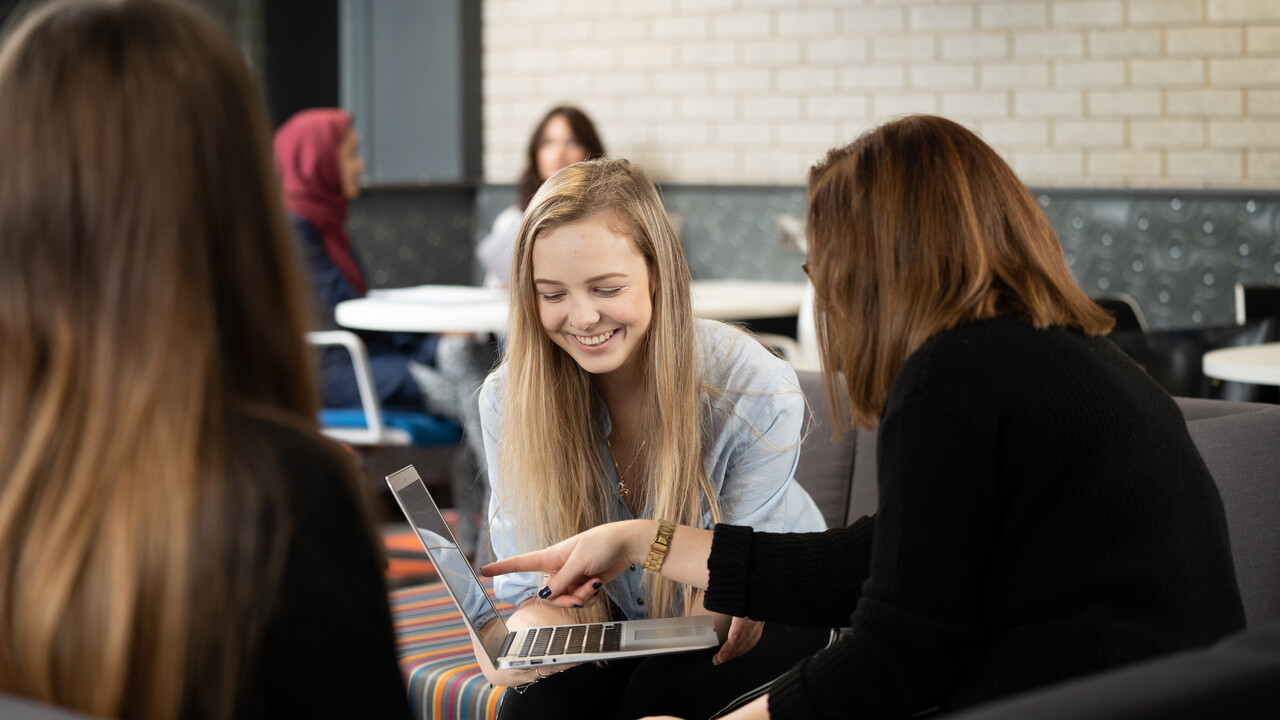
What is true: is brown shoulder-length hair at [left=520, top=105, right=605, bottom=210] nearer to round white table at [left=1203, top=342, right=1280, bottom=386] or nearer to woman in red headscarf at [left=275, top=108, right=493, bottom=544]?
woman in red headscarf at [left=275, top=108, right=493, bottom=544]

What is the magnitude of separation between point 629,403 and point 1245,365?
5.29ft

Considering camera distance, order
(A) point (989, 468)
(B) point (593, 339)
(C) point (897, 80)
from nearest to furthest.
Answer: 1. (A) point (989, 468)
2. (B) point (593, 339)
3. (C) point (897, 80)

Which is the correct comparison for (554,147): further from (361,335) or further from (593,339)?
(593,339)

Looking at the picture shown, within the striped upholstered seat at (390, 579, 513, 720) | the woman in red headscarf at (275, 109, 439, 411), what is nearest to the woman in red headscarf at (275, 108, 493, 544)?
the woman in red headscarf at (275, 109, 439, 411)

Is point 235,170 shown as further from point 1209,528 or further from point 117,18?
point 1209,528

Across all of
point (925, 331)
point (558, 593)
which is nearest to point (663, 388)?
point (558, 593)

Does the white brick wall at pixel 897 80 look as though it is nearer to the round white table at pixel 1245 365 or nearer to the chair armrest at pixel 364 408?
the round white table at pixel 1245 365

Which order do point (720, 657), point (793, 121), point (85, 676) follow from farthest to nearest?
point (793, 121), point (720, 657), point (85, 676)

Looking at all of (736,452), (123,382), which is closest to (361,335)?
(736,452)

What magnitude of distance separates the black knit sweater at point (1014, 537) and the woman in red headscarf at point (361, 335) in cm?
248

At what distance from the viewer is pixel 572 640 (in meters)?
1.61

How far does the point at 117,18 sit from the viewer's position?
2.81ft

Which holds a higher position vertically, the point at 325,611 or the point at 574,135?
the point at 574,135

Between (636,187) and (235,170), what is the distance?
1177 mm
